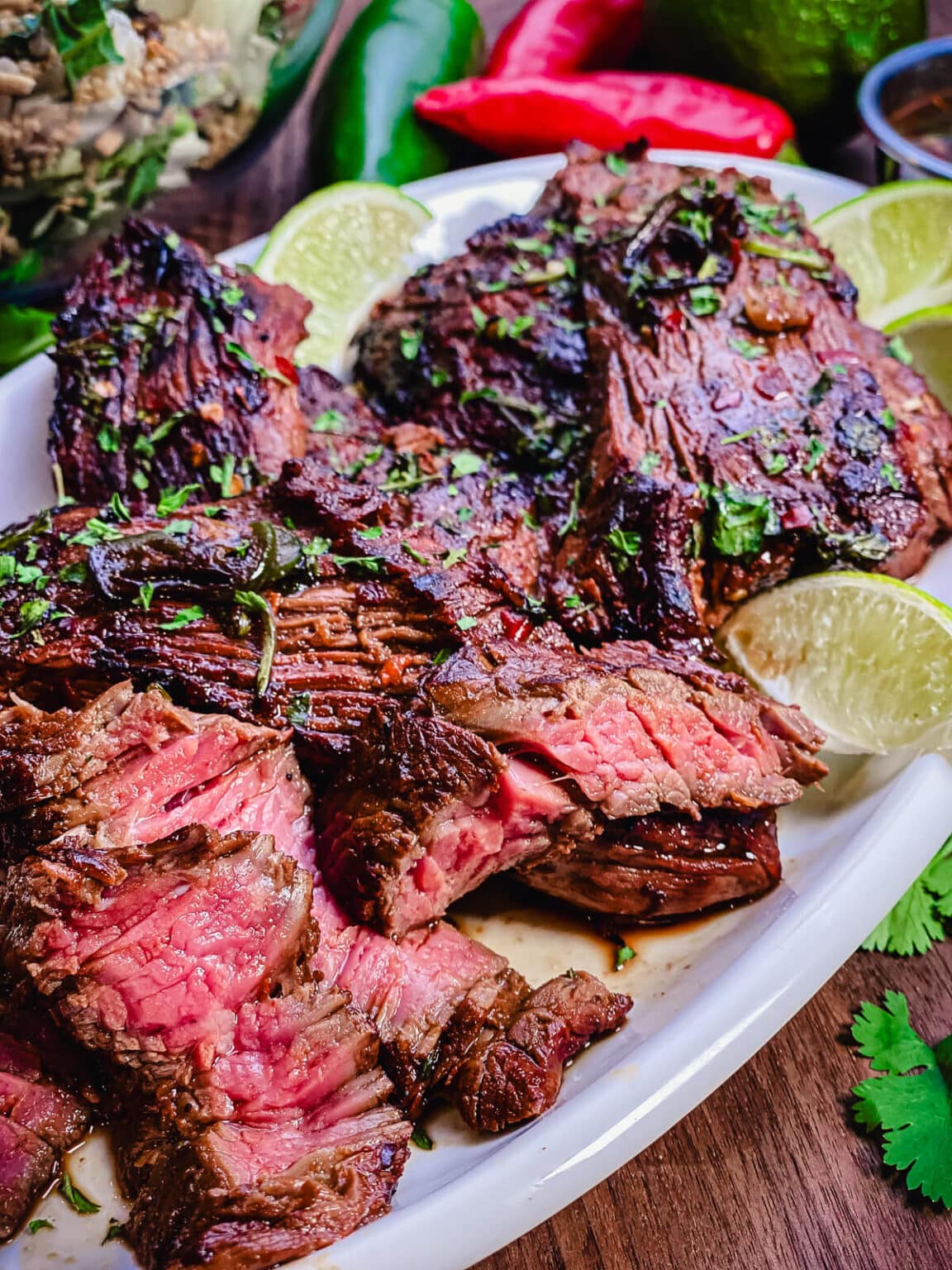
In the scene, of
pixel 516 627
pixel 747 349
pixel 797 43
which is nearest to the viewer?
pixel 516 627

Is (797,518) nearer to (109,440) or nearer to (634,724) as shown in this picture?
(634,724)

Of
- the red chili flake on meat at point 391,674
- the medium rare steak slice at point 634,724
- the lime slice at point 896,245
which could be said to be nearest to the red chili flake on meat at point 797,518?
the medium rare steak slice at point 634,724

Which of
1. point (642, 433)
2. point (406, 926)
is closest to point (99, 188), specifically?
point (642, 433)

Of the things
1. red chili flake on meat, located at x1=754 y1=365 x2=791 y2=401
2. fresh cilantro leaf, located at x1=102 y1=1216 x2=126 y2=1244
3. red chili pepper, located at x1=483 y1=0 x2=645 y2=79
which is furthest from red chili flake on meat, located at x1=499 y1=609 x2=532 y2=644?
red chili pepper, located at x1=483 y1=0 x2=645 y2=79

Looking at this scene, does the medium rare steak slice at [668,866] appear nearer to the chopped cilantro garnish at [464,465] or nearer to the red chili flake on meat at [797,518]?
the red chili flake on meat at [797,518]

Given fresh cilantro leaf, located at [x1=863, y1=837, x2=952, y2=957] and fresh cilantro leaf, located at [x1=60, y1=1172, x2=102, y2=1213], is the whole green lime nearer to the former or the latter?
fresh cilantro leaf, located at [x1=863, y1=837, x2=952, y2=957]

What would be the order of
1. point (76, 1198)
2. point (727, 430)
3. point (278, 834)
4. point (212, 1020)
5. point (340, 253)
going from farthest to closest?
point (340, 253) < point (727, 430) < point (278, 834) < point (76, 1198) < point (212, 1020)

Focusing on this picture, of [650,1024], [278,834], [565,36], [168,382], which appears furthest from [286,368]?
[565,36]
